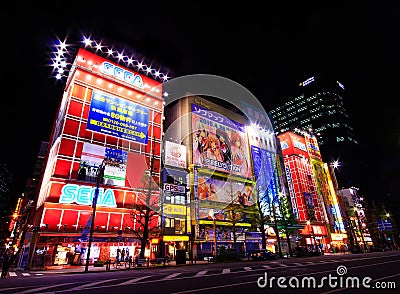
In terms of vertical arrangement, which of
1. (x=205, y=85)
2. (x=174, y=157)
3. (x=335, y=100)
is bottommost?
(x=174, y=157)

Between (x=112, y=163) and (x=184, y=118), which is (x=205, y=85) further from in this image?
(x=112, y=163)

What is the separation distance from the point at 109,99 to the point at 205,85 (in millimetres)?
21873

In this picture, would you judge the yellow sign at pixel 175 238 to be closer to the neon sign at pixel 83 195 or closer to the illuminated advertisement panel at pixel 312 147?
the neon sign at pixel 83 195

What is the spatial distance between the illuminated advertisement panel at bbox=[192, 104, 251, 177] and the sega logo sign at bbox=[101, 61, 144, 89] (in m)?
12.7

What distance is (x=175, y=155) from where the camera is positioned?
4175cm

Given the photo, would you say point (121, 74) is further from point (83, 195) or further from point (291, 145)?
point (291, 145)

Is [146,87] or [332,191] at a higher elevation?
[146,87]

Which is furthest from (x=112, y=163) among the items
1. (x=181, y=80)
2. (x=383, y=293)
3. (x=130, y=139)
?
(x=383, y=293)

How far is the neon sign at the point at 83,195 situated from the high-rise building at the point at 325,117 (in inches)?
3677

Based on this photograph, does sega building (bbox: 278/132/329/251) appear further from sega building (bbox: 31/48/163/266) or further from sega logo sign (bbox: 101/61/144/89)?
sega logo sign (bbox: 101/61/144/89)

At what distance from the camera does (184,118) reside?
1847 inches

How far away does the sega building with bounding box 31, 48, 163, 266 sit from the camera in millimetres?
26000

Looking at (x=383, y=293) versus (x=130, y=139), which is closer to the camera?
(x=383, y=293)

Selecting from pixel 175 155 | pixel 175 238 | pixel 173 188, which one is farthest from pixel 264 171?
pixel 175 238
